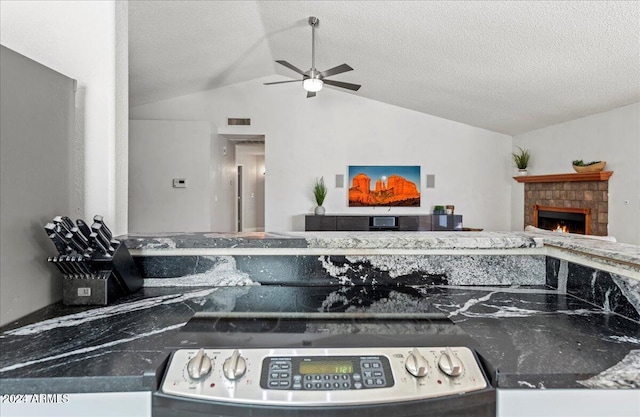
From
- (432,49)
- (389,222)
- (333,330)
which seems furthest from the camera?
(389,222)

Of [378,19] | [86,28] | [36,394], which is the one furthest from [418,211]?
[36,394]

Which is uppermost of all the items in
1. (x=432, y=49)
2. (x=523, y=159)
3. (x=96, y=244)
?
(x=432, y=49)

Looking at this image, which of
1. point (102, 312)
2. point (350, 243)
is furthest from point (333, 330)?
point (102, 312)

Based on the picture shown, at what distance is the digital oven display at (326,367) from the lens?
2.30 ft

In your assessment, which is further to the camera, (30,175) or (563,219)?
(563,219)

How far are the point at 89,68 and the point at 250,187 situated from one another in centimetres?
806

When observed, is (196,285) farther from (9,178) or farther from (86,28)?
(86,28)

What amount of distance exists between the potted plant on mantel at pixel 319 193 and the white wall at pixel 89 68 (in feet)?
15.0

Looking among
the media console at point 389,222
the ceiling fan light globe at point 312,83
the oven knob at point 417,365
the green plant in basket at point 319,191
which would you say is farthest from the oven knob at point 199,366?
the green plant in basket at point 319,191

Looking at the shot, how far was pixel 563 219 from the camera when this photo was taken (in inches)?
194

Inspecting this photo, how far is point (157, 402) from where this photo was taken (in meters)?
0.67

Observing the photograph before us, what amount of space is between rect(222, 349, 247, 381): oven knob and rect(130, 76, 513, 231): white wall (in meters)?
5.32

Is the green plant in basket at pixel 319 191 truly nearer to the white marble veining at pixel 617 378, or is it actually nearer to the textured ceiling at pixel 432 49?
the textured ceiling at pixel 432 49

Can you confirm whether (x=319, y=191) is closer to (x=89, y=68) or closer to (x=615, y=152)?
(x=615, y=152)
